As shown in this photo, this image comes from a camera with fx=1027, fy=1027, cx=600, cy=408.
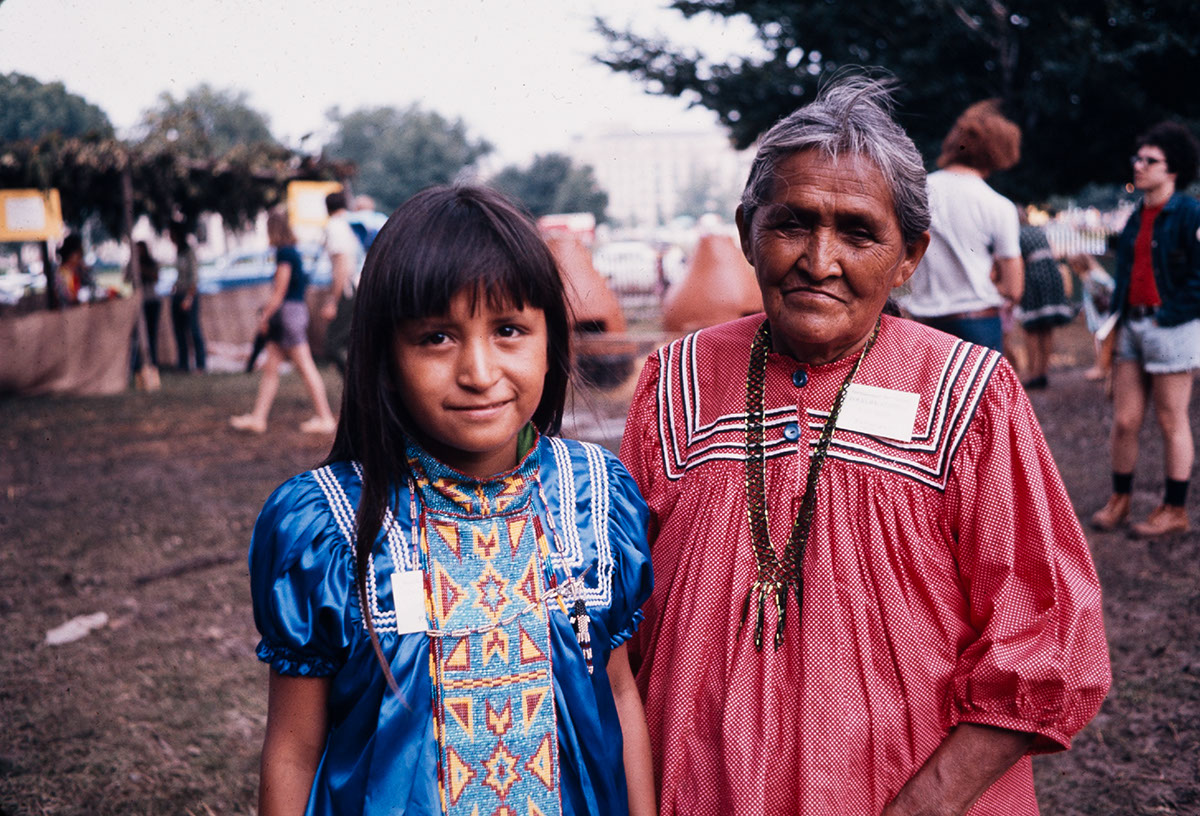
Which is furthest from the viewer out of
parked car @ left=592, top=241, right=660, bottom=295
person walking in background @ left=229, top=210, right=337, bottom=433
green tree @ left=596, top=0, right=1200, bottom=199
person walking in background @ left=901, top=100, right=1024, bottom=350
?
parked car @ left=592, top=241, right=660, bottom=295

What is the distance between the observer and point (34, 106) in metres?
2.71

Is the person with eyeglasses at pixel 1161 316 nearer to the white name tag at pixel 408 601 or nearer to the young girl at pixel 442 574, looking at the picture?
the young girl at pixel 442 574

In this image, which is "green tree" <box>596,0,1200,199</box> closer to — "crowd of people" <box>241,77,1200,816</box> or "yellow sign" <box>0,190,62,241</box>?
"yellow sign" <box>0,190,62,241</box>

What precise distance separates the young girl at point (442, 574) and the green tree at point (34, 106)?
140cm

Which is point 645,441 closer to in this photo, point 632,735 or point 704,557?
point 704,557

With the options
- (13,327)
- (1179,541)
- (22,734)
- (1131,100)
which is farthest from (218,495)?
(1131,100)

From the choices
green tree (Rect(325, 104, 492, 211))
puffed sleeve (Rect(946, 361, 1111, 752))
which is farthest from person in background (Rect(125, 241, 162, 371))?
green tree (Rect(325, 104, 492, 211))

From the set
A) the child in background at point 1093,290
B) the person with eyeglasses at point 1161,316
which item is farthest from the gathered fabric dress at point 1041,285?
the person with eyeglasses at point 1161,316

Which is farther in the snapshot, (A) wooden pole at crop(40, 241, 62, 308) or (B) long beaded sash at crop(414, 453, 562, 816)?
(A) wooden pole at crop(40, 241, 62, 308)

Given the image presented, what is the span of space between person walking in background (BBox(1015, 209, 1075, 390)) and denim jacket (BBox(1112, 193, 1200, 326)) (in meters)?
4.76

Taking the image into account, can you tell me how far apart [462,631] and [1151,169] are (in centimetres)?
521

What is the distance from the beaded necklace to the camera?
1.66 metres

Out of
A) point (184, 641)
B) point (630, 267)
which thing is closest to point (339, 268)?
point (184, 641)

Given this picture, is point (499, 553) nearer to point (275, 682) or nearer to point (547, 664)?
point (547, 664)
